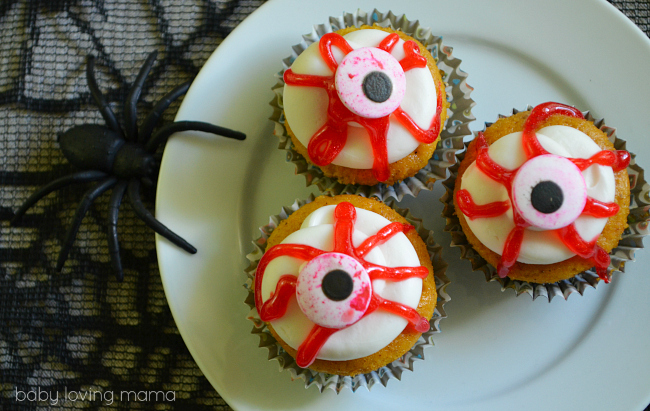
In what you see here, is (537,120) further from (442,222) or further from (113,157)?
(113,157)

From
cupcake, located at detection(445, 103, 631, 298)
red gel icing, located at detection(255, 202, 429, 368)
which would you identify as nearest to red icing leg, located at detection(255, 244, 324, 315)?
red gel icing, located at detection(255, 202, 429, 368)

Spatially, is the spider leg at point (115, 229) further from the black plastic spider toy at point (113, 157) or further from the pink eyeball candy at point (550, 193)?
the pink eyeball candy at point (550, 193)

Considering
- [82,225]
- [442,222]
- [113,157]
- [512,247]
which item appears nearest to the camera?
[512,247]

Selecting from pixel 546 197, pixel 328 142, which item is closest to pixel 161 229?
pixel 328 142

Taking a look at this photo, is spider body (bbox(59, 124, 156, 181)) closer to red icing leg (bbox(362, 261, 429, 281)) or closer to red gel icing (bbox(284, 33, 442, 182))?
red gel icing (bbox(284, 33, 442, 182))

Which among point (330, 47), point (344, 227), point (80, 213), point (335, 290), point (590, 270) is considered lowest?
point (80, 213)

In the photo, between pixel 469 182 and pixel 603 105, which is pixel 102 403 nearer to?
pixel 469 182
